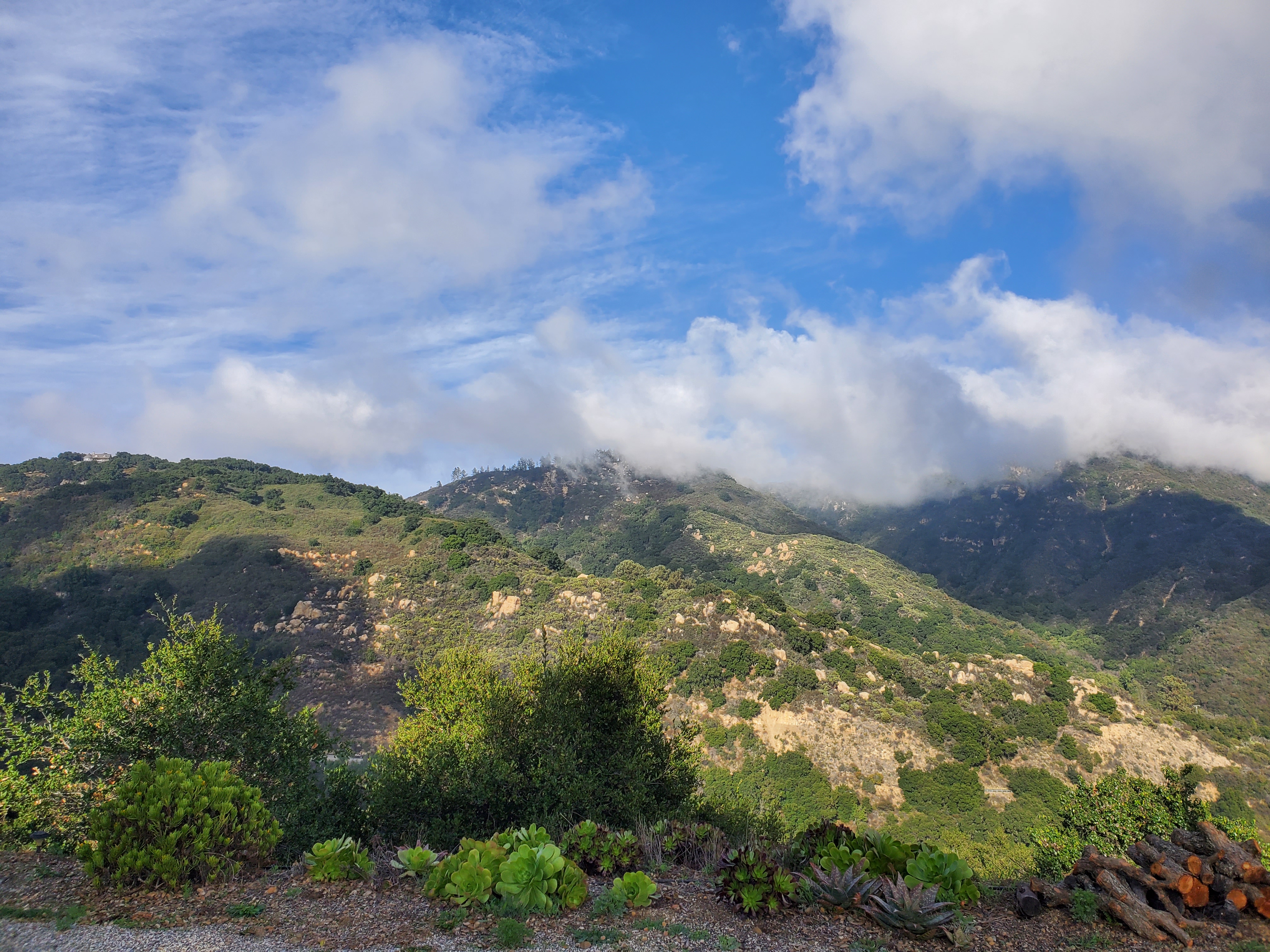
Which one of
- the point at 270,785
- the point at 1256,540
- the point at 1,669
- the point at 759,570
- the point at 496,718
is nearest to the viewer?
the point at 270,785

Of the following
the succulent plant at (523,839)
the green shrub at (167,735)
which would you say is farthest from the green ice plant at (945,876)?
the green shrub at (167,735)

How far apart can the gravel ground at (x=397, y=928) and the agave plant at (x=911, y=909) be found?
0.15 meters

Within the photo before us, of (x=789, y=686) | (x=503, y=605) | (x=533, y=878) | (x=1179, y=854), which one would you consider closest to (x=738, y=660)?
(x=789, y=686)

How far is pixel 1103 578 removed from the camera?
17300 centimetres

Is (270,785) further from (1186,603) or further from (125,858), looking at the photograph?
(1186,603)

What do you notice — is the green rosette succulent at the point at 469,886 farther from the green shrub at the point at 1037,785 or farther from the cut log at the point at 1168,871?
the green shrub at the point at 1037,785

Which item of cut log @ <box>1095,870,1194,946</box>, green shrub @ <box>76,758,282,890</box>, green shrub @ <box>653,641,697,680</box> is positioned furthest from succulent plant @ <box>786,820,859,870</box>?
green shrub @ <box>653,641,697,680</box>

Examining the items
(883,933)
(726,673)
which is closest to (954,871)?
(883,933)

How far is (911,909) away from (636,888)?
10.7 ft

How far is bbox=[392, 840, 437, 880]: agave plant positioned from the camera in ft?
26.1

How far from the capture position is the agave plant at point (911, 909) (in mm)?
6652

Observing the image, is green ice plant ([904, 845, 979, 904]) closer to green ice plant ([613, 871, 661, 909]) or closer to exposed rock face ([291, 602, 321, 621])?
green ice plant ([613, 871, 661, 909])

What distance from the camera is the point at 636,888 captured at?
7.48 metres

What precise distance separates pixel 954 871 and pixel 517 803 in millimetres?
10324
